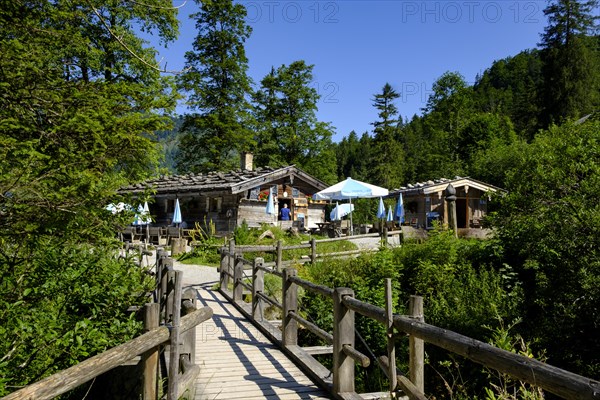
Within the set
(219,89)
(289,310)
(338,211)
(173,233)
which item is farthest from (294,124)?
(289,310)

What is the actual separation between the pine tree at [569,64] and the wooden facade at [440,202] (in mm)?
17059

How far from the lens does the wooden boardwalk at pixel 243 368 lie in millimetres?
4684

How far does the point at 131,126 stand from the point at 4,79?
126cm

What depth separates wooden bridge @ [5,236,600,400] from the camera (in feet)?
7.80

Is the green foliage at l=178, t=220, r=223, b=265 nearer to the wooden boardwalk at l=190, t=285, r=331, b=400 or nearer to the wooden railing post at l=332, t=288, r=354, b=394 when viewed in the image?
the wooden boardwalk at l=190, t=285, r=331, b=400

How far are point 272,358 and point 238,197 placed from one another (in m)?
16.2

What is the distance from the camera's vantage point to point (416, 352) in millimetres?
3623

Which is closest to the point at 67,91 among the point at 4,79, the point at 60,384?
the point at 4,79

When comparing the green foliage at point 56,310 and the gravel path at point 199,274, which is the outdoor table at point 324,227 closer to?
the gravel path at point 199,274

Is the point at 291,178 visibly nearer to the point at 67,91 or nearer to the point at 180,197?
the point at 180,197

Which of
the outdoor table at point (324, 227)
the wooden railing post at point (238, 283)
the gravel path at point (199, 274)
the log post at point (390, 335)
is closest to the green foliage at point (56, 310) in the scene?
the log post at point (390, 335)

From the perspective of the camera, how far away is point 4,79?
424 cm

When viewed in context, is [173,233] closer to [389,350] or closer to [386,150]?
[389,350]

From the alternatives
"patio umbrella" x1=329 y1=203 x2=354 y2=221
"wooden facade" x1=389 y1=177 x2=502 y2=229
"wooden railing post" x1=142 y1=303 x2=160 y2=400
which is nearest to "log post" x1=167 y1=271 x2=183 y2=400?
"wooden railing post" x1=142 y1=303 x2=160 y2=400
